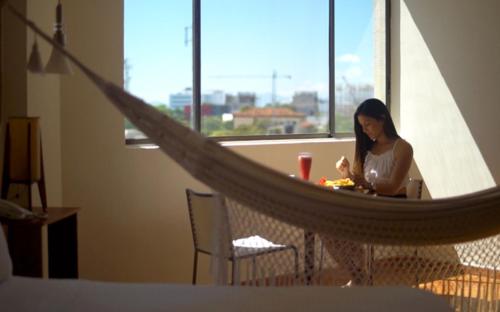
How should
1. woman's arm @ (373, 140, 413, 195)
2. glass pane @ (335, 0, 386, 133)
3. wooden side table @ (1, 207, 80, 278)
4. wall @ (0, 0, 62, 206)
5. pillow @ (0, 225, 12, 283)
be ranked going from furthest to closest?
glass pane @ (335, 0, 386, 133), woman's arm @ (373, 140, 413, 195), wall @ (0, 0, 62, 206), wooden side table @ (1, 207, 80, 278), pillow @ (0, 225, 12, 283)

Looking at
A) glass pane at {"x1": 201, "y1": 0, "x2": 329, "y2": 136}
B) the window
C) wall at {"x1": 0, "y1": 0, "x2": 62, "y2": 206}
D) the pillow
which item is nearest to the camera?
the pillow

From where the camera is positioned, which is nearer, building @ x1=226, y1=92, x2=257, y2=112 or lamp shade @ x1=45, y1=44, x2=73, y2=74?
lamp shade @ x1=45, y1=44, x2=73, y2=74

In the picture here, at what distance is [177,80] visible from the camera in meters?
3.94

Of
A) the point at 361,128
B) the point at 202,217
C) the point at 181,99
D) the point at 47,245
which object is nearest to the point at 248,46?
the point at 181,99

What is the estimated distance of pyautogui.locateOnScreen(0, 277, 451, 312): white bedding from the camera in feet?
5.46

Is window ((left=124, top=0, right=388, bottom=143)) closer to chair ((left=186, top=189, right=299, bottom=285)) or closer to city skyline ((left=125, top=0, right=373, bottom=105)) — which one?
city skyline ((left=125, top=0, right=373, bottom=105))

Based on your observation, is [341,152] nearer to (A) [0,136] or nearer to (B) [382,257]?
(B) [382,257]

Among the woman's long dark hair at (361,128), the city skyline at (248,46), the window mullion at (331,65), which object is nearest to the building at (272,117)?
the city skyline at (248,46)

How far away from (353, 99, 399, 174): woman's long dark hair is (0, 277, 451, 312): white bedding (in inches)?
65.9

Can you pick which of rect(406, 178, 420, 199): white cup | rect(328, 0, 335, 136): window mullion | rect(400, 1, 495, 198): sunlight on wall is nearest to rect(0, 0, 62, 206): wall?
rect(406, 178, 420, 199): white cup

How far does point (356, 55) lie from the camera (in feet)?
15.8

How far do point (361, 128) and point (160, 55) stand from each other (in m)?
1.30

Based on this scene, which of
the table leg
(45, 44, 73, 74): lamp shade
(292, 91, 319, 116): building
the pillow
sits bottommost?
the table leg

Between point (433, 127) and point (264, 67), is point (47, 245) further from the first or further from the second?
point (433, 127)
